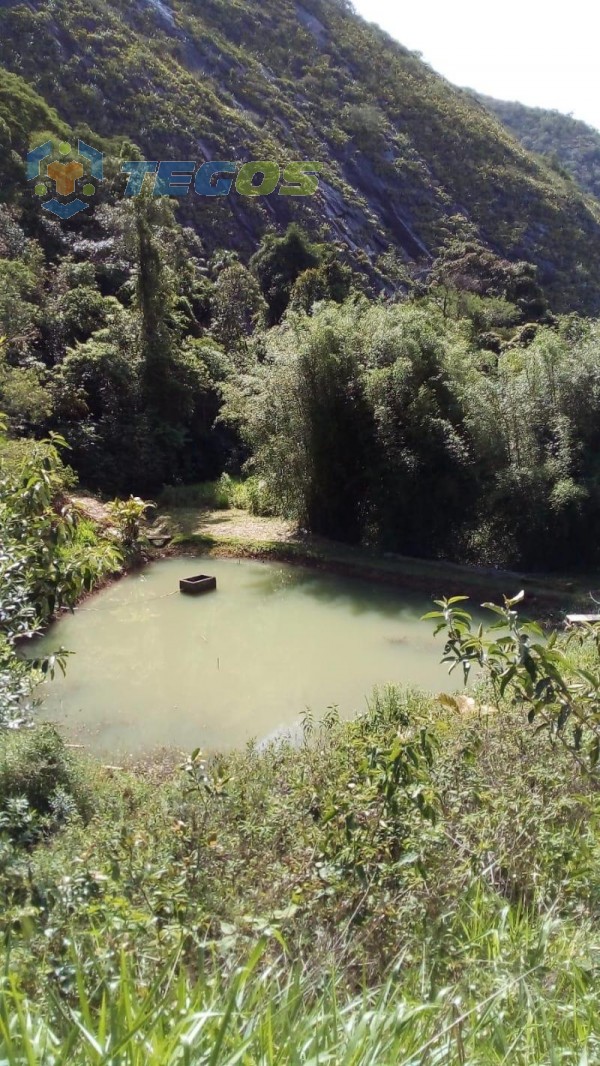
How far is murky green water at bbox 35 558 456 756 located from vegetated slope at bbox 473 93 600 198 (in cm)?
5687

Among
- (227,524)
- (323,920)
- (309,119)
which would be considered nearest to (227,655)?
(227,524)

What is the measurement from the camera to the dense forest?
1585 mm

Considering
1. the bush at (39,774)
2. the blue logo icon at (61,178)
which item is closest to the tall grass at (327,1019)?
the bush at (39,774)

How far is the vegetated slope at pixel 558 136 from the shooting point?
60797 mm

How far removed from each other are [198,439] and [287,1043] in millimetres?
15887

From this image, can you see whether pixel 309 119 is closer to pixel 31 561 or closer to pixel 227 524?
pixel 227 524

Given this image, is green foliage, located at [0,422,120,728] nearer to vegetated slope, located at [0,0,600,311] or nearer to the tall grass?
the tall grass

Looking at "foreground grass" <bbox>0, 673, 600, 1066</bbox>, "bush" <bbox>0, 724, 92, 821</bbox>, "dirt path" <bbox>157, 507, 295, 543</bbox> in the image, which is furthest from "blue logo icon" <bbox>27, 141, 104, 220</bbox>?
"foreground grass" <bbox>0, 673, 600, 1066</bbox>

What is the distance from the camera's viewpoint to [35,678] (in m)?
3.65

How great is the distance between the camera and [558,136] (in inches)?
2744

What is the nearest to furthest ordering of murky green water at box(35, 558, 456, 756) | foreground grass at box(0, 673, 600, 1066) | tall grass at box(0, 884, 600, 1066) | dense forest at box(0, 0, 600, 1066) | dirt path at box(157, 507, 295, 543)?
tall grass at box(0, 884, 600, 1066)
foreground grass at box(0, 673, 600, 1066)
dense forest at box(0, 0, 600, 1066)
murky green water at box(35, 558, 456, 756)
dirt path at box(157, 507, 295, 543)

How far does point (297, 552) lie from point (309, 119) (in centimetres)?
3342

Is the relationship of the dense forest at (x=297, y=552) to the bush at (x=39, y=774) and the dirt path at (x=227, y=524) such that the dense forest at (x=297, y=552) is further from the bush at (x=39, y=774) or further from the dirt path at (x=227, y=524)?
the dirt path at (x=227, y=524)

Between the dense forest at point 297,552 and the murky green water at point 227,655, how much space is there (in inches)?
18.1
